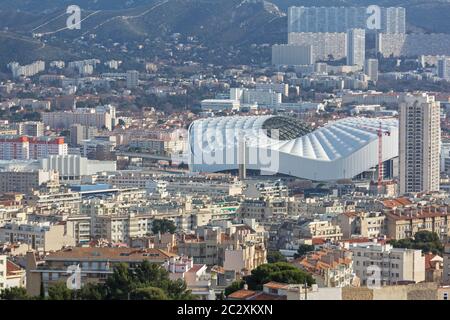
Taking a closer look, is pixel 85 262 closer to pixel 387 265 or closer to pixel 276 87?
pixel 387 265

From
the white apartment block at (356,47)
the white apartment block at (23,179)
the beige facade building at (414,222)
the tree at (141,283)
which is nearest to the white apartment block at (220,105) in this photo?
the white apartment block at (356,47)

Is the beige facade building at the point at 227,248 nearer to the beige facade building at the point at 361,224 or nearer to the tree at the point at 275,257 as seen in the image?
the tree at the point at 275,257

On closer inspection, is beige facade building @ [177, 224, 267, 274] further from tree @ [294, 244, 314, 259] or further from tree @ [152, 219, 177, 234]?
tree @ [152, 219, 177, 234]

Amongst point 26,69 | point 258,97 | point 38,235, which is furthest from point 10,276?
point 26,69

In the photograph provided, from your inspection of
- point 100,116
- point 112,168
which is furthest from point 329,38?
point 112,168

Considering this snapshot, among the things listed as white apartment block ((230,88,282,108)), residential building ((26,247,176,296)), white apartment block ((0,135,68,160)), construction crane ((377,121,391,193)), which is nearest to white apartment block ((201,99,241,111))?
white apartment block ((230,88,282,108))
